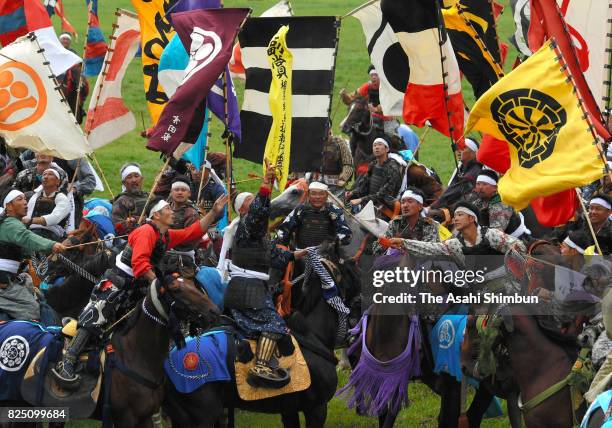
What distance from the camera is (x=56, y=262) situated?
16203 mm

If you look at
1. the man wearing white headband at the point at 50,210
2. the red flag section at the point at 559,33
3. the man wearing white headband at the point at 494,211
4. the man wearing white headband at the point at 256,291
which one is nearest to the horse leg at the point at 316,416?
the man wearing white headband at the point at 256,291

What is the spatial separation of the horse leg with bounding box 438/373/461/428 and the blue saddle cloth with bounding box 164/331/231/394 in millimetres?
2724

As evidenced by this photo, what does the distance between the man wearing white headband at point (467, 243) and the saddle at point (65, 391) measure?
348cm

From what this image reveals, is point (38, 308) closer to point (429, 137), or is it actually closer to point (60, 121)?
point (60, 121)

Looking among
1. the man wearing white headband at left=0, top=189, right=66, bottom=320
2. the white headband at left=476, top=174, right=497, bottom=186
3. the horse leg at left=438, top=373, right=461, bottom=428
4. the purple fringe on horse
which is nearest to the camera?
the man wearing white headband at left=0, top=189, right=66, bottom=320

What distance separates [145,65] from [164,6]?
893mm

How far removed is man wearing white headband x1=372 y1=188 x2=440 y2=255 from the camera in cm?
1598

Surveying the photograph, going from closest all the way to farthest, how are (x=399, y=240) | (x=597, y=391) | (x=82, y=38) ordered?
(x=597, y=391) < (x=399, y=240) < (x=82, y=38)

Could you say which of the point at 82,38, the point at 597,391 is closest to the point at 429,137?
the point at 82,38

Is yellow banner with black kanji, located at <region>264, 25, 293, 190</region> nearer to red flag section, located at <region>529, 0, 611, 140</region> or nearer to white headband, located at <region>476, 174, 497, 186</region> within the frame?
white headband, located at <region>476, 174, 497, 186</region>

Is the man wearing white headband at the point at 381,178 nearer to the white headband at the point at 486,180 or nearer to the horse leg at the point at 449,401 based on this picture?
the white headband at the point at 486,180

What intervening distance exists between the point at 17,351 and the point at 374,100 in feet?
38.8

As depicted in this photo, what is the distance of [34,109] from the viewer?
16938mm

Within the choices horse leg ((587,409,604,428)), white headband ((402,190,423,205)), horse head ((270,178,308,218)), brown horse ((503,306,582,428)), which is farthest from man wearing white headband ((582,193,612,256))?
horse leg ((587,409,604,428))
